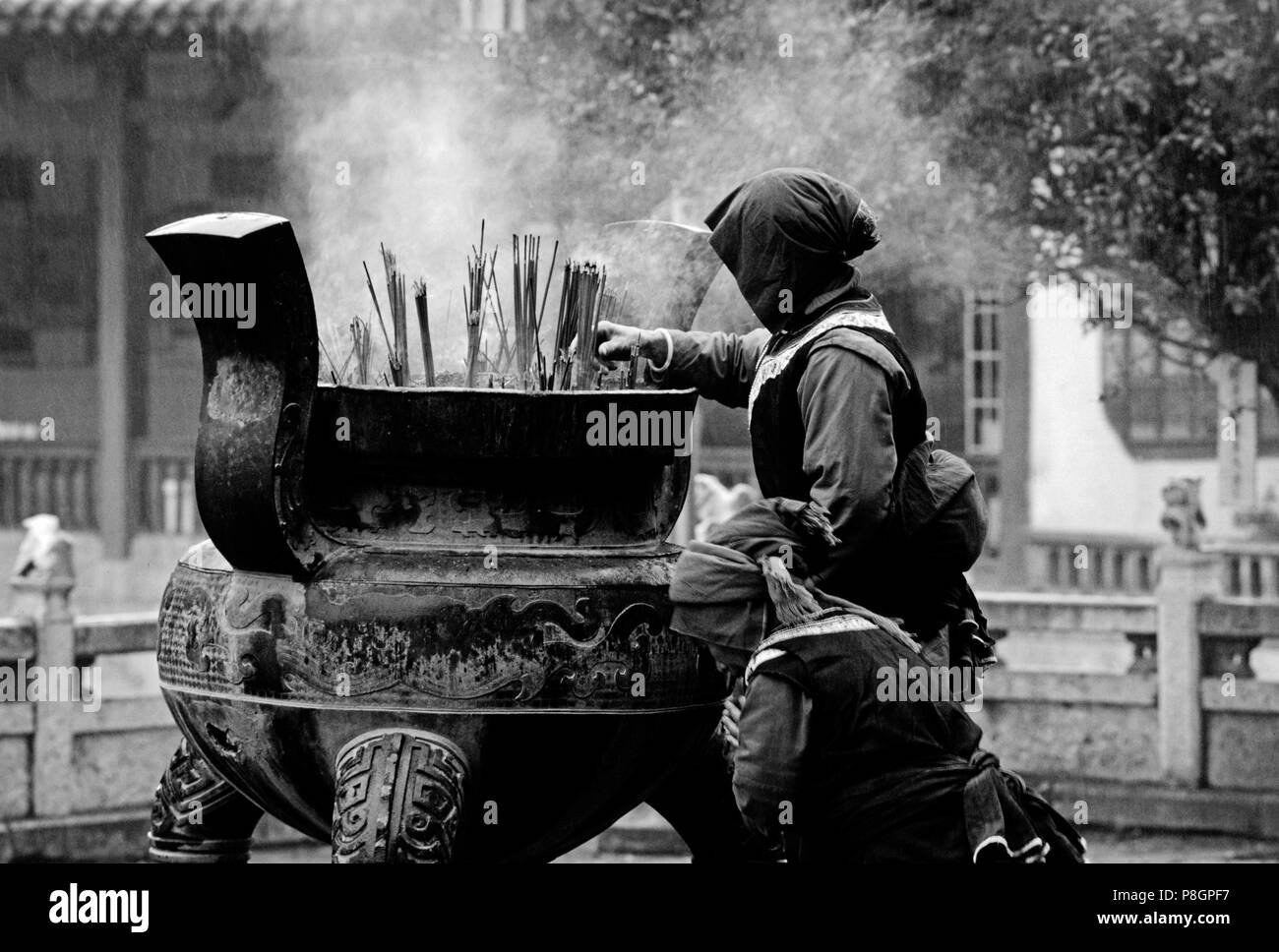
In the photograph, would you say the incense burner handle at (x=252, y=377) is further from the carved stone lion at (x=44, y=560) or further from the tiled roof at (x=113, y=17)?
the tiled roof at (x=113, y=17)

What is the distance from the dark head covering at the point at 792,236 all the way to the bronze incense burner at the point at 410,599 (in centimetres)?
27

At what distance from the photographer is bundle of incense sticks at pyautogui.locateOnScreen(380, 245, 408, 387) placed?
3426 mm

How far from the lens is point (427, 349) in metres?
3.38

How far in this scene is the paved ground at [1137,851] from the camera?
24.7 ft

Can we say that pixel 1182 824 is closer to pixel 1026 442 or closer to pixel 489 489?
pixel 1026 442

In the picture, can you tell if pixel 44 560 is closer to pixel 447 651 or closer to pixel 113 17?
pixel 113 17

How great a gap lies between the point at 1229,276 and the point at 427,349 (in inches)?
214

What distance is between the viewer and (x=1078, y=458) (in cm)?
1124

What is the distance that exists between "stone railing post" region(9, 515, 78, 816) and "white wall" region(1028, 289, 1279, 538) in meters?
6.13

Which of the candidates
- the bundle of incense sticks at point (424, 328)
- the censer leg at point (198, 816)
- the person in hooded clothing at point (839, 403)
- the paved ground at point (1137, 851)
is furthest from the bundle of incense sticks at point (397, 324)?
the paved ground at point (1137, 851)

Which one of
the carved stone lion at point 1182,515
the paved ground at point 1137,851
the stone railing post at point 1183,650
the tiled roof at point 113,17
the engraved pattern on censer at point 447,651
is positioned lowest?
the paved ground at point 1137,851

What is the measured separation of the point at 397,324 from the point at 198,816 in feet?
3.39

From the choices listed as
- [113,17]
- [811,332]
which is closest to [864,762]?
[811,332]

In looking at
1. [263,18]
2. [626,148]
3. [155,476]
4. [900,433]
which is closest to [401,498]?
[900,433]
